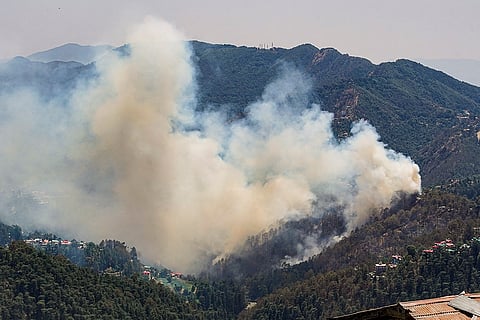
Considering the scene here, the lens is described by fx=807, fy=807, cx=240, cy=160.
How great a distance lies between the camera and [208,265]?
89.9 m

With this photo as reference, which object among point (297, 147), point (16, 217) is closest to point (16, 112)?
point (16, 217)

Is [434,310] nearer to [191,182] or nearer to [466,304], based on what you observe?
[466,304]

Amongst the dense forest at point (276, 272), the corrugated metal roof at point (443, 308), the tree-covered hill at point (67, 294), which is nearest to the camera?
the corrugated metal roof at point (443, 308)

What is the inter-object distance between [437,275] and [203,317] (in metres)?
19.7

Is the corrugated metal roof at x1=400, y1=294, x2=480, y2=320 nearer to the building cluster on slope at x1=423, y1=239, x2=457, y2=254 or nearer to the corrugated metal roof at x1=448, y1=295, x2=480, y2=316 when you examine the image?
the corrugated metal roof at x1=448, y1=295, x2=480, y2=316

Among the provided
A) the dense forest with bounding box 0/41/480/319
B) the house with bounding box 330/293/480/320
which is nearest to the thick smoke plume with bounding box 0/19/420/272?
the dense forest with bounding box 0/41/480/319

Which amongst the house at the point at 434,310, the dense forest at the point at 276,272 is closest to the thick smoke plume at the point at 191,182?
the dense forest at the point at 276,272

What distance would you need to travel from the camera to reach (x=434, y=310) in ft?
31.5

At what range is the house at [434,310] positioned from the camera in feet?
31.0

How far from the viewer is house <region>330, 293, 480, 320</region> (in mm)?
9445

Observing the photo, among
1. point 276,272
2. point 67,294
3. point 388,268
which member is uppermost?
point 276,272

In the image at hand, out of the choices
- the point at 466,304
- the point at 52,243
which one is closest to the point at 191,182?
the point at 52,243

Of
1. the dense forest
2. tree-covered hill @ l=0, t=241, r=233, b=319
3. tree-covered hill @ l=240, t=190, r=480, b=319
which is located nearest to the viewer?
tree-covered hill @ l=0, t=241, r=233, b=319

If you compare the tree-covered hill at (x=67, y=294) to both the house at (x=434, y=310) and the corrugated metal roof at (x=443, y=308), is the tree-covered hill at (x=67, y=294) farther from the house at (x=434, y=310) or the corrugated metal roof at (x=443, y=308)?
the corrugated metal roof at (x=443, y=308)
